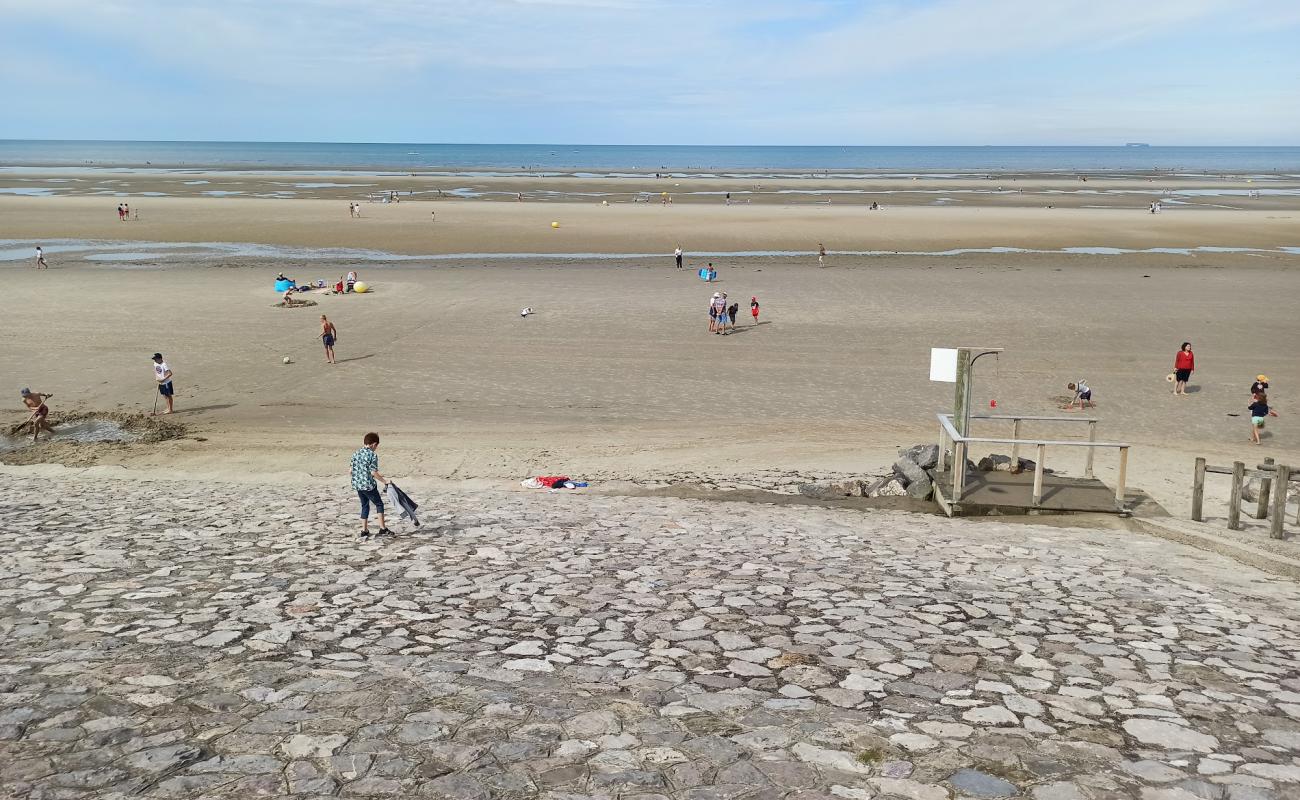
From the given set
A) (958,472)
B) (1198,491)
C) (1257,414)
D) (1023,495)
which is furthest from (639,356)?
(1198,491)

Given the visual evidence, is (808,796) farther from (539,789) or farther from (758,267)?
(758,267)

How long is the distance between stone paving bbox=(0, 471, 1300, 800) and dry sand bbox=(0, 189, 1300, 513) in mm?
6637

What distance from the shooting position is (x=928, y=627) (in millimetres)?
9648

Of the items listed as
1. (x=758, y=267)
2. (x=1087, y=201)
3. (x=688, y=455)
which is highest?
(x=1087, y=201)

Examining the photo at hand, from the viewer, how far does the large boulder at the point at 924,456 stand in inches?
688

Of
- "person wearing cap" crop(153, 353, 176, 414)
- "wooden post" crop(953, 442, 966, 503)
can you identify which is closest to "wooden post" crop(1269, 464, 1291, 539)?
"wooden post" crop(953, 442, 966, 503)

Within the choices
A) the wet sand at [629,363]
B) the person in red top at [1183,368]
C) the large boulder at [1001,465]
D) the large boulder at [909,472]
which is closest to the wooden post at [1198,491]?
the wet sand at [629,363]

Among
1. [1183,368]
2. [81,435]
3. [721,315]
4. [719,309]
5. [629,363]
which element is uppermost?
[719,309]

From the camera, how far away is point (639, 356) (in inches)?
1186

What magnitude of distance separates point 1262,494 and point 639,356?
18033mm

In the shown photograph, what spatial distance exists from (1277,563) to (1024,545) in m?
3.11

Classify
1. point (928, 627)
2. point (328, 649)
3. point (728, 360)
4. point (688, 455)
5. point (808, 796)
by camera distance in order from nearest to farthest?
point (808, 796)
point (328, 649)
point (928, 627)
point (688, 455)
point (728, 360)

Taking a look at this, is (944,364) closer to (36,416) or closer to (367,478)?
(367,478)

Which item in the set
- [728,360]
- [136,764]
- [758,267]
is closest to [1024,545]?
[136,764]
